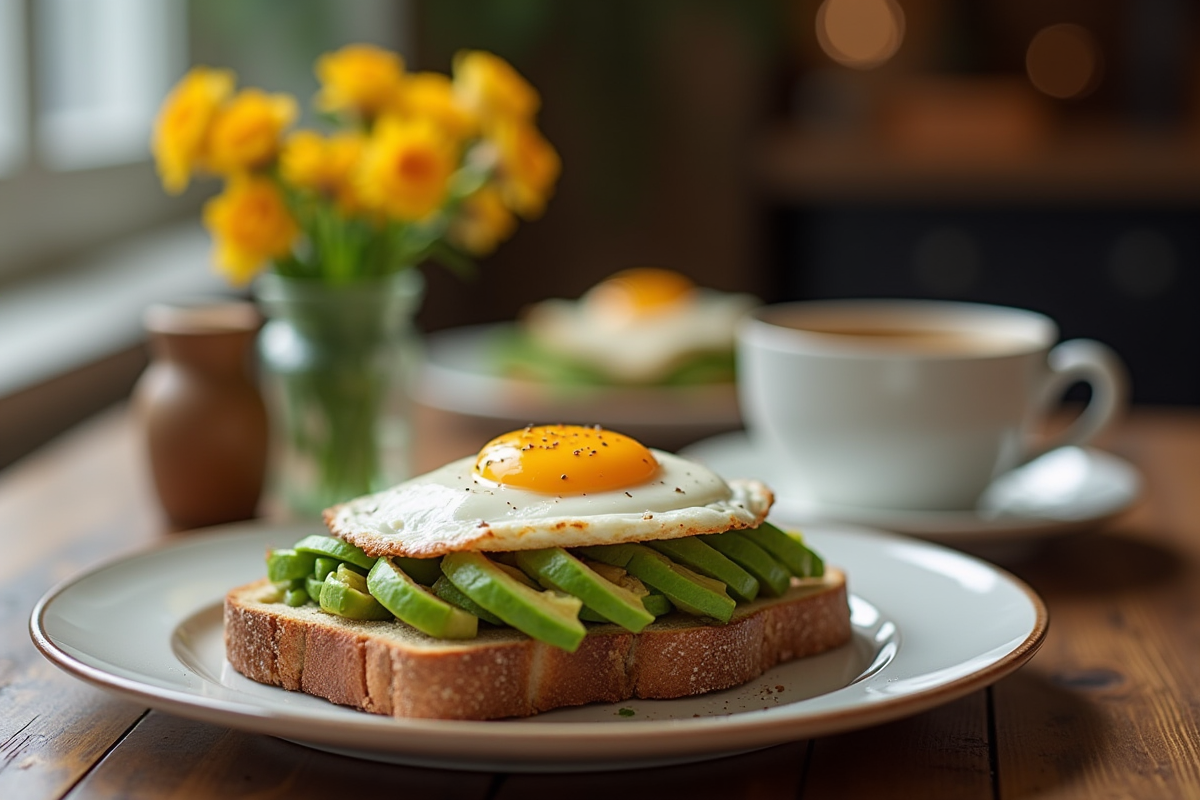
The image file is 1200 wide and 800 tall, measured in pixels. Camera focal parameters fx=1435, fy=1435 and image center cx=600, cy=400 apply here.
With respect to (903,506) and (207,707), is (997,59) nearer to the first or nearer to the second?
(903,506)

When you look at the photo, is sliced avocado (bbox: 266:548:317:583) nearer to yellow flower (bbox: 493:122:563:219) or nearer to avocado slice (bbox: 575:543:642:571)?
avocado slice (bbox: 575:543:642:571)

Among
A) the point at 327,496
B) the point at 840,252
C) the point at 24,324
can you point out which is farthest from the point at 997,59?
the point at 327,496

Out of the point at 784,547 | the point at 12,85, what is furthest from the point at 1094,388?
the point at 12,85

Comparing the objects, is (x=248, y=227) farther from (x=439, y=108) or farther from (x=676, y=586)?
(x=676, y=586)

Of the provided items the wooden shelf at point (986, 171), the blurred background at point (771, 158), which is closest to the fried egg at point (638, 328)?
the blurred background at point (771, 158)

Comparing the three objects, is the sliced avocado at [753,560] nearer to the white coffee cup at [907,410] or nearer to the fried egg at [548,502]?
the fried egg at [548,502]
